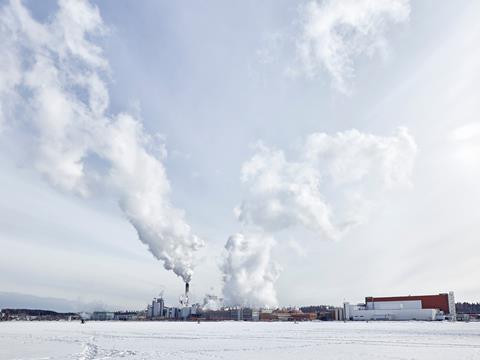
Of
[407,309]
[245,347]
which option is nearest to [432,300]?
[407,309]

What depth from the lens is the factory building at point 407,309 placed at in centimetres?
16162

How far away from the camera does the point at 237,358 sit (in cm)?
2280

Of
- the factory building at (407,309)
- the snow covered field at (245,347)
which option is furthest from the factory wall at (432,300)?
the snow covered field at (245,347)

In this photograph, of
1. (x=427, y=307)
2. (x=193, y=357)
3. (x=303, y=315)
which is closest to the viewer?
(x=193, y=357)

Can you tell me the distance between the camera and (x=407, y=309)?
16800cm

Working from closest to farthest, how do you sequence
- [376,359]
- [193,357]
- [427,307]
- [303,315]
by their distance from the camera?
[376,359] → [193,357] → [427,307] → [303,315]

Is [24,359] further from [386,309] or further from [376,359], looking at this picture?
[386,309]

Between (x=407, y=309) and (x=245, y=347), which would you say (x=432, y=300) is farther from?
(x=245, y=347)

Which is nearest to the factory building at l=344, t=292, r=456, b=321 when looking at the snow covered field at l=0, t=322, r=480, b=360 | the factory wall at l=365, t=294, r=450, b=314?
the factory wall at l=365, t=294, r=450, b=314

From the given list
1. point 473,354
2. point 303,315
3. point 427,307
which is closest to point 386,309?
point 427,307

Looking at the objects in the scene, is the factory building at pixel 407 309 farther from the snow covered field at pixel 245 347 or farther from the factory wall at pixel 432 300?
the snow covered field at pixel 245 347

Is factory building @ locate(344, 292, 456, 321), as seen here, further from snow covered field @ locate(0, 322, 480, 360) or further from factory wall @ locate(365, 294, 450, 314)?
snow covered field @ locate(0, 322, 480, 360)

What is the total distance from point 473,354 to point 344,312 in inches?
6328

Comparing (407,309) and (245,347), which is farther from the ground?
(245,347)
